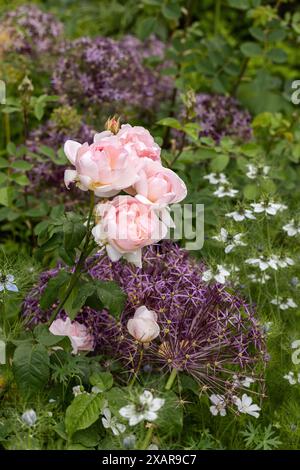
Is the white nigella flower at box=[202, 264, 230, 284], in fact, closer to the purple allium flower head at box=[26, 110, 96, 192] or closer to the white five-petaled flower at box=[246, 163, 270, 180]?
the white five-petaled flower at box=[246, 163, 270, 180]

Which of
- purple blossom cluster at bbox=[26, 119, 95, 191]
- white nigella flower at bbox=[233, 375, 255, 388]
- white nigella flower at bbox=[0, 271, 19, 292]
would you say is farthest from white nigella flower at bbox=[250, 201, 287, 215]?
purple blossom cluster at bbox=[26, 119, 95, 191]

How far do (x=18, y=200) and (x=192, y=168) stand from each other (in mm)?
643

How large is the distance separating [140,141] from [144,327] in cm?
40

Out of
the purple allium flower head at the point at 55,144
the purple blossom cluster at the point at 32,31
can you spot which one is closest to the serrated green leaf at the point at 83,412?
the purple allium flower head at the point at 55,144

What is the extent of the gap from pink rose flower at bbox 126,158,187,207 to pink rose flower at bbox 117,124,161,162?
27 millimetres

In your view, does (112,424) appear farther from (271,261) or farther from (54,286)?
(271,261)

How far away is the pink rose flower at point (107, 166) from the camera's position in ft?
4.88

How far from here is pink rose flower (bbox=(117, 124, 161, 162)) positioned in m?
1.55

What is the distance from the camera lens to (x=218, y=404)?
5.78 ft

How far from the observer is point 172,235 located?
7.02ft

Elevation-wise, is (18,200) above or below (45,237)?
below

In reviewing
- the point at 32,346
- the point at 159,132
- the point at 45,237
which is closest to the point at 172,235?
the point at 45,237

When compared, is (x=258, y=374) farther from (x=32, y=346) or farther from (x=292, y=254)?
(x=32, y=346)

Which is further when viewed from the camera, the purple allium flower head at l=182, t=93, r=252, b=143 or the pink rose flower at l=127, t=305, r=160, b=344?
the purple allium flower head at l=182, t=93, r=252, b=143
